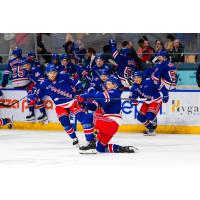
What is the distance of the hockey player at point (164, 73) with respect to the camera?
21.5 metres

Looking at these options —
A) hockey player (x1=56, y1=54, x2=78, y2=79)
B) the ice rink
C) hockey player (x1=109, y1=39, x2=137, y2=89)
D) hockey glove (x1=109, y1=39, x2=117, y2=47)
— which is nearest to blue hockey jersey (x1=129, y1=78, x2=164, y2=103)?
the ice rink

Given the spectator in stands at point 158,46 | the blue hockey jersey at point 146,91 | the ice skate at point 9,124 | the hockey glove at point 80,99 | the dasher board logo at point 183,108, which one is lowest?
the ice skate at point 9,124

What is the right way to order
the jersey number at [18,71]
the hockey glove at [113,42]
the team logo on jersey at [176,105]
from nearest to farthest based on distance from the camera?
the team logo on jersey at [176,105], the hockey glove at [113,42], the jersey number at [18,71]

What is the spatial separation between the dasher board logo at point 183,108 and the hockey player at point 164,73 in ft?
1.13

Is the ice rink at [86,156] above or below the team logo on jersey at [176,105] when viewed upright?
below

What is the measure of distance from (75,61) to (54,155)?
23.7ft

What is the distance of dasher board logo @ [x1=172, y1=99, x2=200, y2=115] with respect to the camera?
71.2ft

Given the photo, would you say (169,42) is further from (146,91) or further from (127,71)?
(146,91)

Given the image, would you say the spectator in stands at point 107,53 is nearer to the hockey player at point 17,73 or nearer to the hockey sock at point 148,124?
the hockey player at point 17,73

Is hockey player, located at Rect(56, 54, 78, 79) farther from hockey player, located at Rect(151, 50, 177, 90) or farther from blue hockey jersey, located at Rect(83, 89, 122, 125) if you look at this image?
blue hockey jersey, located at Rect(83, 89, 122, 125)

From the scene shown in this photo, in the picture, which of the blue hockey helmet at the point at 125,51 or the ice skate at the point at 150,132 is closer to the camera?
the ice skate at the point at 150,132

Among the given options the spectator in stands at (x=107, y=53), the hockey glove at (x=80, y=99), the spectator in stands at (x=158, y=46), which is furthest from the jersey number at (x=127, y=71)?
the hockey glove at (x=80, y=99)

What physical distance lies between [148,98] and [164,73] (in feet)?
2.37

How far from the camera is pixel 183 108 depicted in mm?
21750
